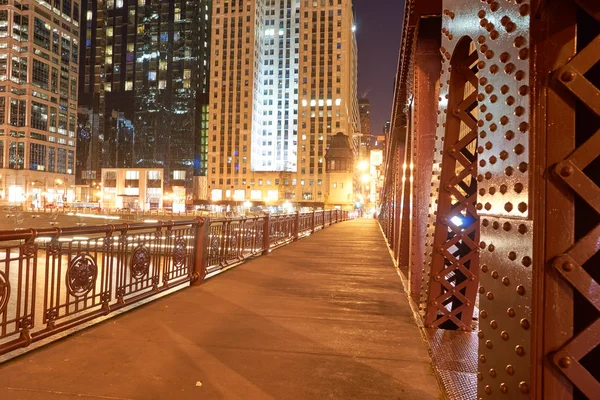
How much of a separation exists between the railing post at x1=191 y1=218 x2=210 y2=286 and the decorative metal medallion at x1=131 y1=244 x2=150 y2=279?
1468 millimetres

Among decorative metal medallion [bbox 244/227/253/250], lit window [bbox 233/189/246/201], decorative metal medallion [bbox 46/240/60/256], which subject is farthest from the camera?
lit window [bbox 233/189/246/201]

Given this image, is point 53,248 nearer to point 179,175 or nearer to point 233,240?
point 233,240

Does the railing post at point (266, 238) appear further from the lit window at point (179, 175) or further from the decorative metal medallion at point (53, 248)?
the lit window at point (179, 175)

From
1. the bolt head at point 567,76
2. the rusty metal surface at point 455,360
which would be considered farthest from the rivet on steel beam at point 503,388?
the rusty metal surface at point 455,360

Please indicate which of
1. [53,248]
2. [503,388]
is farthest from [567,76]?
[53,248]

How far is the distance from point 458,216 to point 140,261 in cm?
493

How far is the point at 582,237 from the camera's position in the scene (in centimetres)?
157

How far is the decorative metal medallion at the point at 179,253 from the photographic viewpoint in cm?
742

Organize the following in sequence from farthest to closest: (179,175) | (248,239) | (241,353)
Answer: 1. (179,175)
2. (248,239)
3. (241,353)

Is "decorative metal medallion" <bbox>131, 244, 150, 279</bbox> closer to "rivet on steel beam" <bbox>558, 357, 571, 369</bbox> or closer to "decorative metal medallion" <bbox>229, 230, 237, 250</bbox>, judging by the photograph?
"decorative metal medallion" <bbox>229, 230, 237, 250</bbox>

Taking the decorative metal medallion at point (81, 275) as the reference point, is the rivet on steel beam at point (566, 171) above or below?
above

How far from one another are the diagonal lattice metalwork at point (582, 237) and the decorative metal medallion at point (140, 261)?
5.94 meters

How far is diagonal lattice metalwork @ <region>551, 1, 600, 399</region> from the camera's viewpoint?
1.53m

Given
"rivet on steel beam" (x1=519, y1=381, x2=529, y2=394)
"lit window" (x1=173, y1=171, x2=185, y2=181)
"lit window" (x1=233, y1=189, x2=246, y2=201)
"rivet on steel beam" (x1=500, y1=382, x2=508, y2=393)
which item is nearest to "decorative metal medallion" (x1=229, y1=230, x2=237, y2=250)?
→ "rivet on steel beam" (x1=500, y1=382, x2=508, y2=393)
